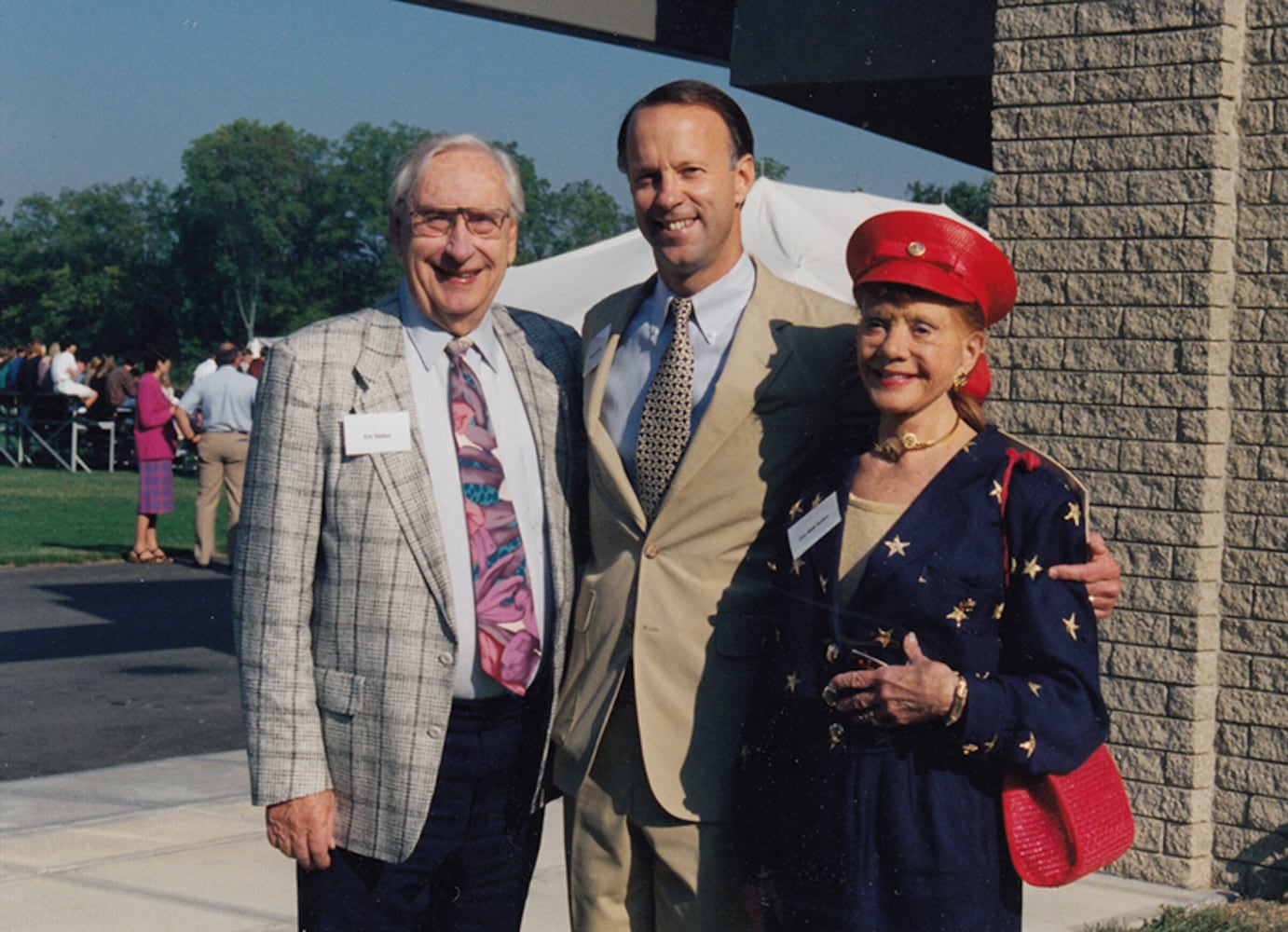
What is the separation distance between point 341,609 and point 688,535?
703 mm

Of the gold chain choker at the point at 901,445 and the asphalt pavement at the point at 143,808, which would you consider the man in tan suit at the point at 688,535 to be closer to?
the gold chain choker at the point at 901,445

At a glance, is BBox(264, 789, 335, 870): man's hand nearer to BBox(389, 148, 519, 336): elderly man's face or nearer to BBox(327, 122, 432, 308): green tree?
BBox(389, 148, 519, 336): elderly man's face

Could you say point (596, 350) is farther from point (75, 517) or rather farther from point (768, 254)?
point (75, 517)

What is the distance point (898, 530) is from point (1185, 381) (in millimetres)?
3226

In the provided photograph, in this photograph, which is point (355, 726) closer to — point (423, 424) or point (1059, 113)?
point (423, 424)

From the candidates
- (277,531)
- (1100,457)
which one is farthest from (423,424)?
(1100,457)

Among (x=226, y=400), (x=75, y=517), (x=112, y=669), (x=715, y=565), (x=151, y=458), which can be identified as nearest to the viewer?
(x=715, y=565)

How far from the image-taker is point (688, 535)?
3074 millimetres

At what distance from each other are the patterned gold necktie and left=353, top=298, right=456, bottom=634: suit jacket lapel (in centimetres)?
42

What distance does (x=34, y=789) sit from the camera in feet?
22.7

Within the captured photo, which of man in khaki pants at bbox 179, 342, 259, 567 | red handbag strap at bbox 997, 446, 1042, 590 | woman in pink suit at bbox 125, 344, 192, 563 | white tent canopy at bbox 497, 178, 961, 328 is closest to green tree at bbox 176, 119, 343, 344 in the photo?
woman in pink suit at bbox 125, 344, 192, 563

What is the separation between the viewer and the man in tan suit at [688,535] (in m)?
3.06

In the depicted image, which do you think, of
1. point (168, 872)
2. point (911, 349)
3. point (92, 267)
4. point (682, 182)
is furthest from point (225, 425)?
point (92, 267)

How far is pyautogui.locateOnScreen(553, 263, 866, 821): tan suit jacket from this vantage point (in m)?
3.05
